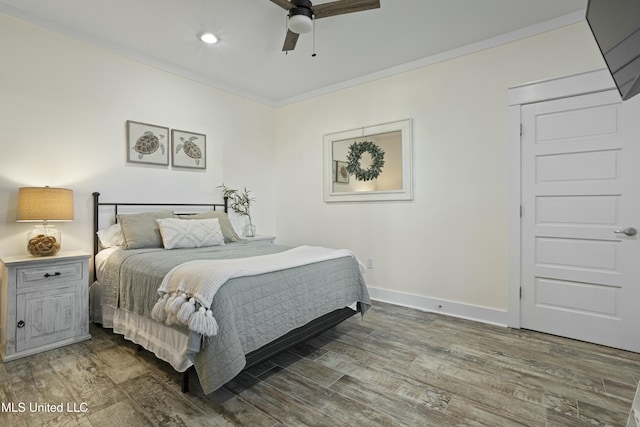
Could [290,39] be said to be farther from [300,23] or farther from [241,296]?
[241,296]

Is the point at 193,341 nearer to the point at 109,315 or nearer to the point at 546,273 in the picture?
the point at 109,315

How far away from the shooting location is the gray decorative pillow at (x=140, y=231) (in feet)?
9.14

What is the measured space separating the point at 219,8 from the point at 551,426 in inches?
138

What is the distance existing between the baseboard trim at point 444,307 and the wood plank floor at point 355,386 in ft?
1.14

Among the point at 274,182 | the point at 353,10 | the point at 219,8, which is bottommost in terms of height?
the point at 274,182

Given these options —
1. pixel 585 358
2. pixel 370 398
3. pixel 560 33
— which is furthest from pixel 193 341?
pixel 560 33

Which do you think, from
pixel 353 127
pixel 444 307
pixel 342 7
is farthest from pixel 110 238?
pixel 444 307

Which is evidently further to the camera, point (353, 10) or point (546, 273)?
point (546, 273)

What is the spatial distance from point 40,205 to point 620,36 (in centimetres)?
342

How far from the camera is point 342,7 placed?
2.16m

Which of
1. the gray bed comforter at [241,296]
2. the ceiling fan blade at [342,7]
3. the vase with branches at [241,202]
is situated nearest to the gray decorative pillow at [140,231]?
the gray bed comforter at [241,296]

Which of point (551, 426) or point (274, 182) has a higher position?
point (274, 182)

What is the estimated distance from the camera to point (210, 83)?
12.9ft

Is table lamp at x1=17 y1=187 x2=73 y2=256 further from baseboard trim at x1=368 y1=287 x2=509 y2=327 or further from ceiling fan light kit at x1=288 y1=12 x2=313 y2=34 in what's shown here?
baseboard trim at x1=368 y1=287 x2=509 y2=327
